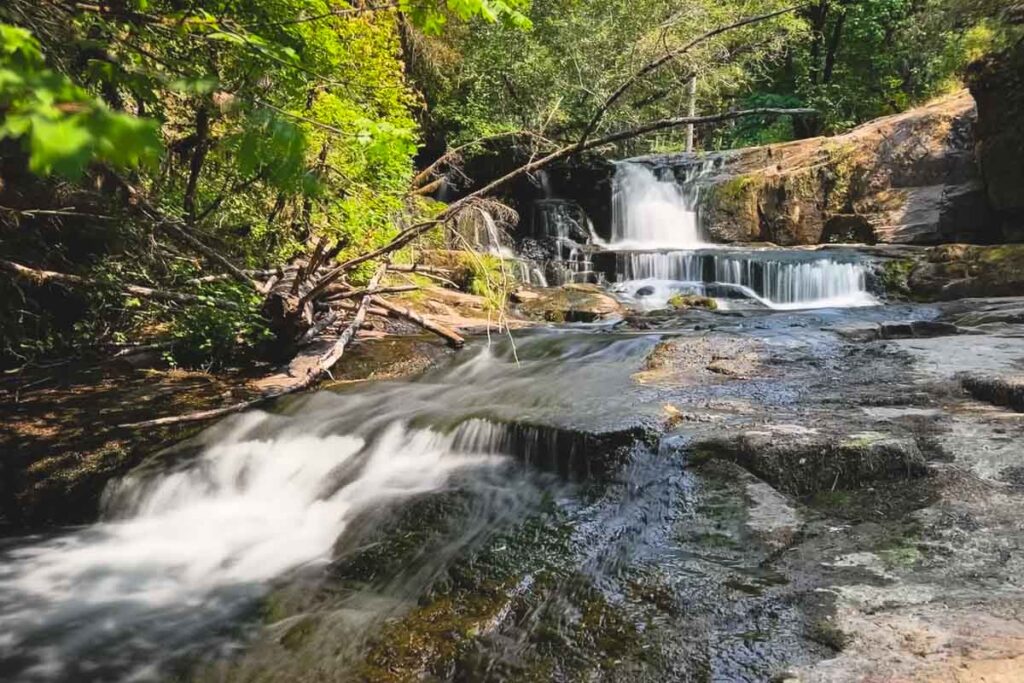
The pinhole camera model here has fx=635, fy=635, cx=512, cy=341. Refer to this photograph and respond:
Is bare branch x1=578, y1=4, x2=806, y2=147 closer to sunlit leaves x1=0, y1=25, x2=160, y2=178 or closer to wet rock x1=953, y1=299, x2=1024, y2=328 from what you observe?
sunlit leaves x1=0, y1=25, x2=160, y2=178

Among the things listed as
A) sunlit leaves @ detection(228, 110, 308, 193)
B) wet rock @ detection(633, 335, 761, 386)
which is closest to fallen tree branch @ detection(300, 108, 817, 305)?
sunlit leaves @ detection(228, 110, 308, 193)

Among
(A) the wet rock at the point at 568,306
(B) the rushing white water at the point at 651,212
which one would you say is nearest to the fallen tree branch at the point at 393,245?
(A) the wet rock at the point at 568,306

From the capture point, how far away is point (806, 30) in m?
22.0

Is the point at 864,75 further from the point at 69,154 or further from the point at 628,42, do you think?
the point at 69,154

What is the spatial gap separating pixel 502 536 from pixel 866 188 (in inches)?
663

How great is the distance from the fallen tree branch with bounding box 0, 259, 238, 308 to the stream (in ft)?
4.37

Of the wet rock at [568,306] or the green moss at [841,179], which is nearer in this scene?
the wet rock at [568,306]

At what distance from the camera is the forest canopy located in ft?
5.82

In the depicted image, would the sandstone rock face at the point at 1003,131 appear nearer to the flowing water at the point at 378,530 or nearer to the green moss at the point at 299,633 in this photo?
the flowing water at the point at 378,530

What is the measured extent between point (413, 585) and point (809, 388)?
13.2 feet

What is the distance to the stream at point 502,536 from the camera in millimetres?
2865

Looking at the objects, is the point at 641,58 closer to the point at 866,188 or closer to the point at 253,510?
the point at 866,188

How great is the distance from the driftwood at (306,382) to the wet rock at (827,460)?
14.8 ft

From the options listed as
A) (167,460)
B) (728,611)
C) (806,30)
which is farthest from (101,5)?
(806,30)
